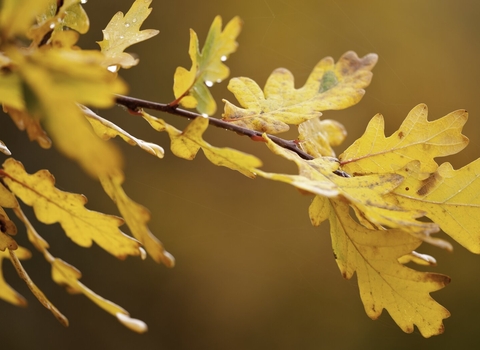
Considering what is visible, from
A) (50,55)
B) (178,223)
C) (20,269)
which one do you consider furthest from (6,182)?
(178,223)

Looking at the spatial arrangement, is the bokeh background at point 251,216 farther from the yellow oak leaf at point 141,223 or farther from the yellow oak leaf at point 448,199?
the yellow oak leaf at point 141,223

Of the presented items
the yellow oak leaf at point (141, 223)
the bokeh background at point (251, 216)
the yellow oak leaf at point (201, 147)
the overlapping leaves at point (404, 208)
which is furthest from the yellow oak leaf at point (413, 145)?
the bokeh background at point (251, 216)

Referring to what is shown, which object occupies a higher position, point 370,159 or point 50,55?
point 50,55

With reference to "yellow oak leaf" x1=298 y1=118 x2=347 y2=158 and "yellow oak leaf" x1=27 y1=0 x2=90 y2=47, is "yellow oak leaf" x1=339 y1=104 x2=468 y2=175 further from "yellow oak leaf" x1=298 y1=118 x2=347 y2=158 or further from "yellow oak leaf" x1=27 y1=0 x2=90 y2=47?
"yellow oak leaf" x1=27 y1=0 x2=90 y2=47

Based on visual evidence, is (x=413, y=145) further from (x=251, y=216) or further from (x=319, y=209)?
(x=251, y=216)

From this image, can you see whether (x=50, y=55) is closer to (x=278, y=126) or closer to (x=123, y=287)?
(x=278, y=126)
